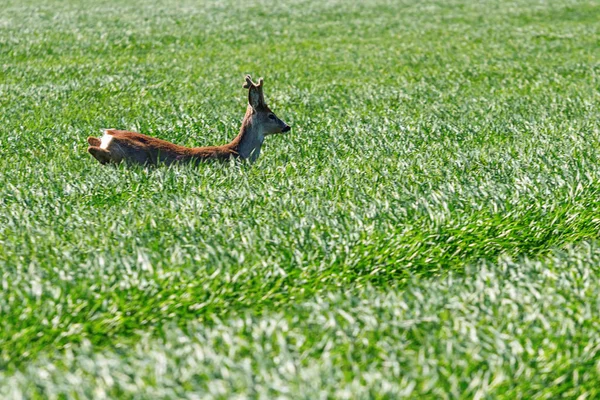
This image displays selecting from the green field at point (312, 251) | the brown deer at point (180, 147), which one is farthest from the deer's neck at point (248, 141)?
the green field at point (312, 251)

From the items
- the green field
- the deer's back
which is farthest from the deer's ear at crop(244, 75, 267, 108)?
the deer's back

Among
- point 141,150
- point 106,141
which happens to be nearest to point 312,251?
point 141,150

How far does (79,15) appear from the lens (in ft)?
95.9

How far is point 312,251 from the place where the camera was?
5586 millimetres

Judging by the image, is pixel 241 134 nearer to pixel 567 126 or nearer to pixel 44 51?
pixel 567 126

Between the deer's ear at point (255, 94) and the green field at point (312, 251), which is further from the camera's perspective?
the deer's ear at point (255, 94)

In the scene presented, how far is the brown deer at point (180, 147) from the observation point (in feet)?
26.5

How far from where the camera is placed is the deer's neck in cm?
866

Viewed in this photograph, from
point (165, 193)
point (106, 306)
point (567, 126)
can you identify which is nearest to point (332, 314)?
point (106, 306)

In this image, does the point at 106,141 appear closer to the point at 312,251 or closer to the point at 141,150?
the point at 141,150

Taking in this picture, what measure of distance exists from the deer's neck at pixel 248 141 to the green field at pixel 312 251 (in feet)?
0.78

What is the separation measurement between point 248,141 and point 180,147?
0.73 meters

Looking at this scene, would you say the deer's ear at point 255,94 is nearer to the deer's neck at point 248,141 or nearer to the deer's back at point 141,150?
the deer's neck at point 248,141

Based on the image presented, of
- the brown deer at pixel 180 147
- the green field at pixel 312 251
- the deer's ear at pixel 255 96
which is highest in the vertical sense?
the deer's ear at pixel 255 96
